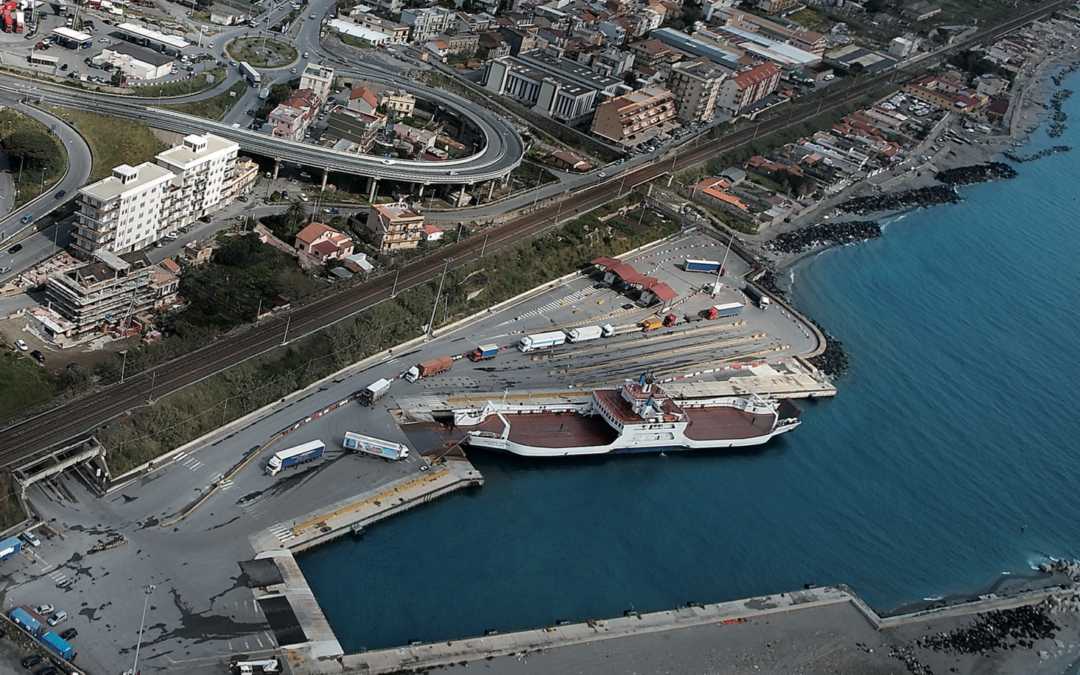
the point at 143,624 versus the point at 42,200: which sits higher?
the point at 42,200

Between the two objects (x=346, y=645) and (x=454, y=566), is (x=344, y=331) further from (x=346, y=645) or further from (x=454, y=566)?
(x=346, y=645)

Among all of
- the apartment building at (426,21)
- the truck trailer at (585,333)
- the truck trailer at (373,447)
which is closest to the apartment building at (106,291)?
the truck trailer at (373,447)

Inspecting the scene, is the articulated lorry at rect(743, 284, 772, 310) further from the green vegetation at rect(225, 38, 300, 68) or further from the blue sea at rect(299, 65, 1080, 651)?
the green vegetation at rect(225, 38, 300, 68)

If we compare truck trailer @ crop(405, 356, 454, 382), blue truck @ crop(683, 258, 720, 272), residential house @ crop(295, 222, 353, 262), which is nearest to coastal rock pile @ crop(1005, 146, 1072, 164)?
blue truck @ crop(683, 258, 720, 272)

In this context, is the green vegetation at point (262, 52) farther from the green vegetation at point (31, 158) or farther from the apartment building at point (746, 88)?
the apartment building at point (746, 88)

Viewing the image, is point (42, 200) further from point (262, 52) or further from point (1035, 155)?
point (1035, 155)

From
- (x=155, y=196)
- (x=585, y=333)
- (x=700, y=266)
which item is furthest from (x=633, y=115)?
(x=155, y=196)
